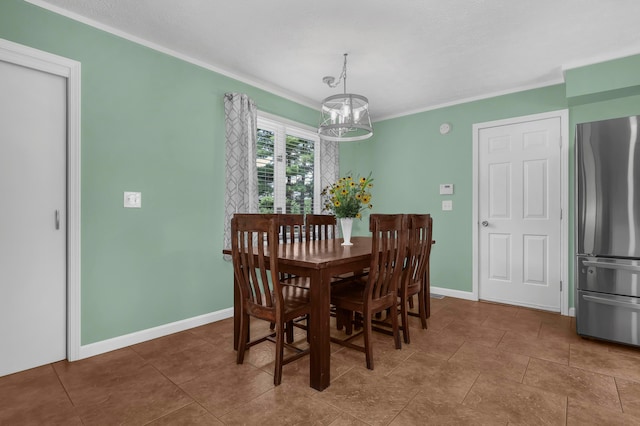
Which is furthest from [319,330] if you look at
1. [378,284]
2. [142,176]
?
[142,176]

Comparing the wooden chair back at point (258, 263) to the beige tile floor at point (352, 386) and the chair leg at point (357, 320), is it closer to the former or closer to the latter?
the beige tile floor at point (352, 386)

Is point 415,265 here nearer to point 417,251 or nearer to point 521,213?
point 417,251

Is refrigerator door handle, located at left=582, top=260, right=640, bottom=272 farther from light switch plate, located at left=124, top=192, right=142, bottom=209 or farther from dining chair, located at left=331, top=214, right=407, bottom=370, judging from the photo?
light switch plate, located at left=124, top=192, right=142, bottom=209

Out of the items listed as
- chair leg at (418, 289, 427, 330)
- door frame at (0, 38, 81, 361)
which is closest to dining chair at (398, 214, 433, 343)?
chair leg at (418, 289, 427, 330)

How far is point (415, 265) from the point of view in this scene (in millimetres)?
2857

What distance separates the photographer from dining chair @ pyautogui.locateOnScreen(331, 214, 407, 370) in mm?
2193

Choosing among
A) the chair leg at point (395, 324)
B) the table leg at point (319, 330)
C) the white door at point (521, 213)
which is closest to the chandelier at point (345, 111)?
the table leg at point (319, 330)

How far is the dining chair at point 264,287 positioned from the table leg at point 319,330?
0.57 feet

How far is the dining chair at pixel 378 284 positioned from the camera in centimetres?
219

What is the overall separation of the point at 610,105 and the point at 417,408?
11.5ft

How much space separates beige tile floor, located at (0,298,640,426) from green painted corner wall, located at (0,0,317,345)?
0.41 metres

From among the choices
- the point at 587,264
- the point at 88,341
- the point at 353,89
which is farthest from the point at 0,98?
the point at 587,264

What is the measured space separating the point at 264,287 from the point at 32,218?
1.73 meters

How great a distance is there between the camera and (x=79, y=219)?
2.36 metres
